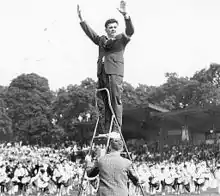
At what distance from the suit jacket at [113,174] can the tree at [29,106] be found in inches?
2342

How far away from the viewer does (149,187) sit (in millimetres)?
21125

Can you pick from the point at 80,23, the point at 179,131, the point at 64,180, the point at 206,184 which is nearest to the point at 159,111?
the point at 179,131

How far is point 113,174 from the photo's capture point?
516cm

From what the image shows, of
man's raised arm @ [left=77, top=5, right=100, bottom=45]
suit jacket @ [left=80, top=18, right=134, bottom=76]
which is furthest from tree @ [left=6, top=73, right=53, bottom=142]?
suit jacket @ [left=80, top=18, right=134, bottom=76]

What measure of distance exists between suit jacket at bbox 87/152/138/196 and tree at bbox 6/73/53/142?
59481 mm

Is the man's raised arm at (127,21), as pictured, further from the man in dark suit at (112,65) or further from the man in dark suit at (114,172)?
the man in dark suit at (114,172)

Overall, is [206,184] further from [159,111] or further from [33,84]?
[33,84]

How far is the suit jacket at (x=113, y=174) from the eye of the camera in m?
5.14

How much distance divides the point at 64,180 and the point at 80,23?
43.6 ft

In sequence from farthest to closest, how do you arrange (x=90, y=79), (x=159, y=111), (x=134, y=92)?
1. (x=134, y=92)
2. (x=90, y=79)
3. (x=159, y=111)

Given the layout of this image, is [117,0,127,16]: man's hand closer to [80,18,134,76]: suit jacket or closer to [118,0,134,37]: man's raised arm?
[118,0,134,37]: man's raised arm

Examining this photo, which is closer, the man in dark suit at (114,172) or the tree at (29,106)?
the man in dark suit at (114,172)

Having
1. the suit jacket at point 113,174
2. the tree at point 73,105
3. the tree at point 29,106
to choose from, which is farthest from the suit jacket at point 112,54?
the tree at point 29,106

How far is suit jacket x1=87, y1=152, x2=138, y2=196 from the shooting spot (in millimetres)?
5141
